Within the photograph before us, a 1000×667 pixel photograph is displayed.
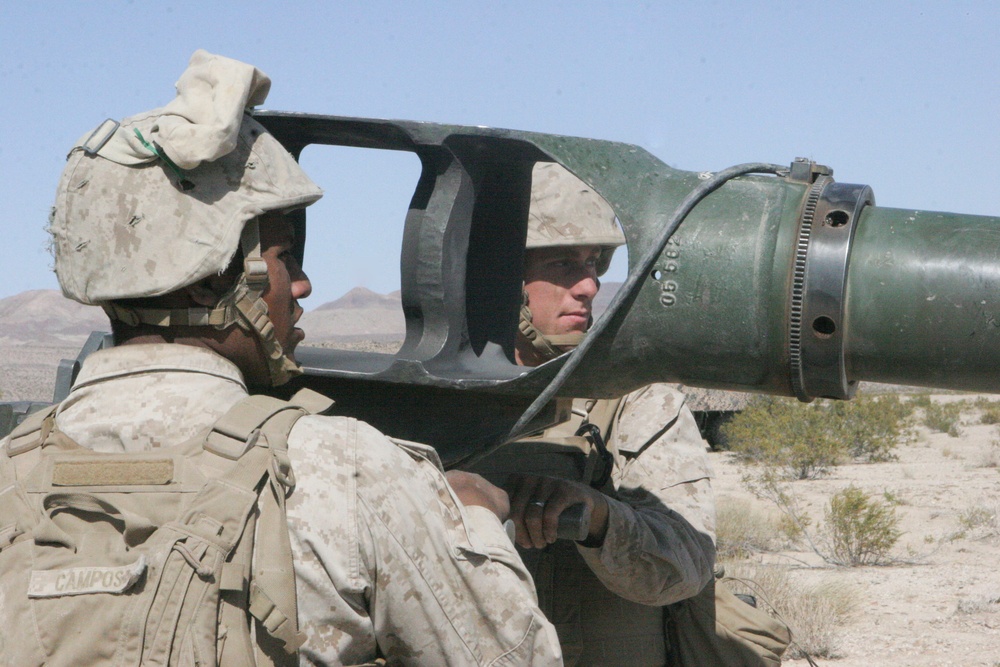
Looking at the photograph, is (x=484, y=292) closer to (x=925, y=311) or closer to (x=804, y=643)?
(x=925, y=311)

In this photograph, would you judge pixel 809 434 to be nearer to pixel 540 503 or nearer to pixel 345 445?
pixel 540 503

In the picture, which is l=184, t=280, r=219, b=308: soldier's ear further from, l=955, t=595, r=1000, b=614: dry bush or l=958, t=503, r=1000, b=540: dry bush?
l=958, t=503, r=1000, b=540: dry bush

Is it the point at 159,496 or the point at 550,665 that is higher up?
the point at 159,496

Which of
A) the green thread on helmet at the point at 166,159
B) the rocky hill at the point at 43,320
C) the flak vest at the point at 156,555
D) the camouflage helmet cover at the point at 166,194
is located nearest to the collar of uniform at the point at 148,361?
the camouflage helmet cover at the point at 166,194

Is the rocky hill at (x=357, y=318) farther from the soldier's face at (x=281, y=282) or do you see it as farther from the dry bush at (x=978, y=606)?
the soldier's face at (x=281, y=282)

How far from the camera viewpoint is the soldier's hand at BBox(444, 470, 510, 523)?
2.33 m

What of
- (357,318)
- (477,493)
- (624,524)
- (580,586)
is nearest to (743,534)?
(580,586)

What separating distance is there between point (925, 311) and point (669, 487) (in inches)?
56.2

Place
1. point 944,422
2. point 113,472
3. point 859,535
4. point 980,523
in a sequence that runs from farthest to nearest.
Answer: point 944,422 → point 980,523 → point 859,535 → point 113,472

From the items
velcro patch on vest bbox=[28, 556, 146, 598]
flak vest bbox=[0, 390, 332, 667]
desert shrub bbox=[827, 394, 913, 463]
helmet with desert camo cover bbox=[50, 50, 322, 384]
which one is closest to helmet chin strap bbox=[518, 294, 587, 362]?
helmet with desert camo cover bbox=[50, 50, 322, 384]

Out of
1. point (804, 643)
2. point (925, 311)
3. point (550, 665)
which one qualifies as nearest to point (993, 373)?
point (925, 311)

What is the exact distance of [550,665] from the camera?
217cm

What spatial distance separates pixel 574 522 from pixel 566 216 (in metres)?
1.48

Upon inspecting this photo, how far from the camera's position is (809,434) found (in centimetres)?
1673
